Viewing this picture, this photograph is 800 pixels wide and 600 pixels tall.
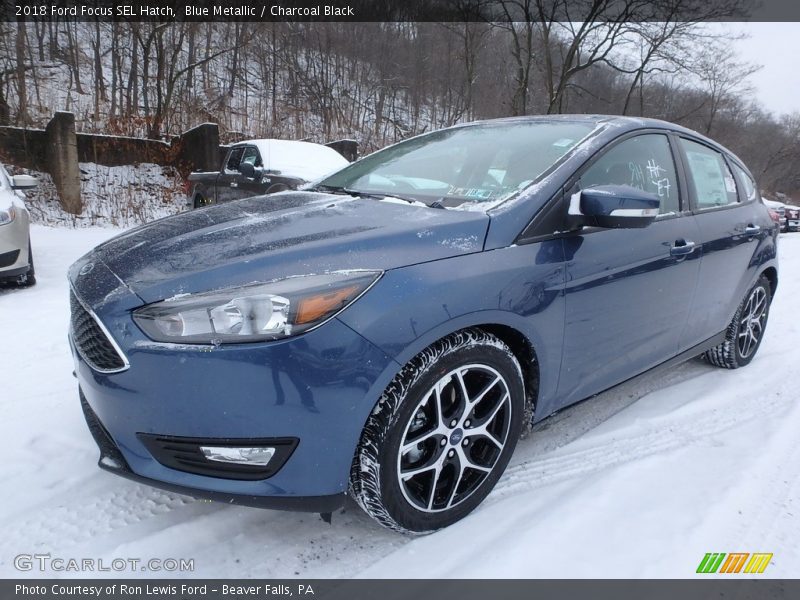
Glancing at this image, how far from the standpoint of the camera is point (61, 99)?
55.1ft

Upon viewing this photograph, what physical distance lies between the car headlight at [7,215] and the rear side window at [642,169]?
196 inches

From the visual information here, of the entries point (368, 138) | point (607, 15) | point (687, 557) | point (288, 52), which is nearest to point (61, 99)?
point (288, 52)

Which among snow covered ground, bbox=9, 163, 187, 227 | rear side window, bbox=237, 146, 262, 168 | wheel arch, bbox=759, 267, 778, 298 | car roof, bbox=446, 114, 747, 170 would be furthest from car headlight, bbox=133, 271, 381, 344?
snow covered ground, bbox=9, 163, 187, 227

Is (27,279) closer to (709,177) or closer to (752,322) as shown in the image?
(709,177)

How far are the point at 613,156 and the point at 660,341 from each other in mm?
957

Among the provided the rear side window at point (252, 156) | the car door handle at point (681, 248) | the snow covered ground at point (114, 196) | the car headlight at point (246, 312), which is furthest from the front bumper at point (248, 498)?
the snow covered ground at point (114, 196)

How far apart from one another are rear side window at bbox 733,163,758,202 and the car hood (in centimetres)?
256

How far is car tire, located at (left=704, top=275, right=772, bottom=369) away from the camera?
11.6 ft

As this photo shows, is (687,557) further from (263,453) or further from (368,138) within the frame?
(368,138)

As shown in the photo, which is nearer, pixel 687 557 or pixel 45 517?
pixel 687 557

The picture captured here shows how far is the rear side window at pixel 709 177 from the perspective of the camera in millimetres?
3034

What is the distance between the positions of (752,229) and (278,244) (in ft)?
10.0

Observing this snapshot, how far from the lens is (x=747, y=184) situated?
12.2 feet

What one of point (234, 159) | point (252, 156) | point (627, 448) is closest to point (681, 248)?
point (627, 448)
